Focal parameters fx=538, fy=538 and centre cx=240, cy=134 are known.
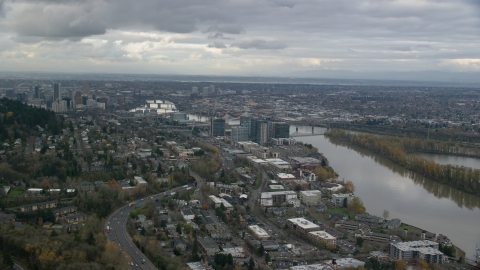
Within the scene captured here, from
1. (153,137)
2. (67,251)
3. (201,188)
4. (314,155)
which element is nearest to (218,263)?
(67,251)

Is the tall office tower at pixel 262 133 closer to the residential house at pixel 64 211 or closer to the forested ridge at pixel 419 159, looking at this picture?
the forested ridge at pixel 419 159

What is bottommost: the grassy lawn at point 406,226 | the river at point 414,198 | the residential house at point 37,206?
the river at point 414,198

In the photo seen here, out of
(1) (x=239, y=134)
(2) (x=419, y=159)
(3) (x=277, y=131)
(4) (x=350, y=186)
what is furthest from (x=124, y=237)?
(3) (x=277, y=131)

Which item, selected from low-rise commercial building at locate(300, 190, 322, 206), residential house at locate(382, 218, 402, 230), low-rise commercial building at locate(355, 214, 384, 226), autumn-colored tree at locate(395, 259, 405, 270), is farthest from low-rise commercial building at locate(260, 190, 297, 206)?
autumn-colored tree at locate(395, 259, 405, 270)

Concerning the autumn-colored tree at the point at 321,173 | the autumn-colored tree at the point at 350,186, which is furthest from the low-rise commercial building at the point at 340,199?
the autumn-colored tree at the point at 321,173

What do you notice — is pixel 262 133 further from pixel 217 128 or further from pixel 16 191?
pixel 16 191

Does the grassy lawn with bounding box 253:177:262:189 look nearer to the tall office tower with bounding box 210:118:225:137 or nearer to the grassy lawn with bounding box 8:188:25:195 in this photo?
the grassy lawn with bounding box 8:188:25:195
